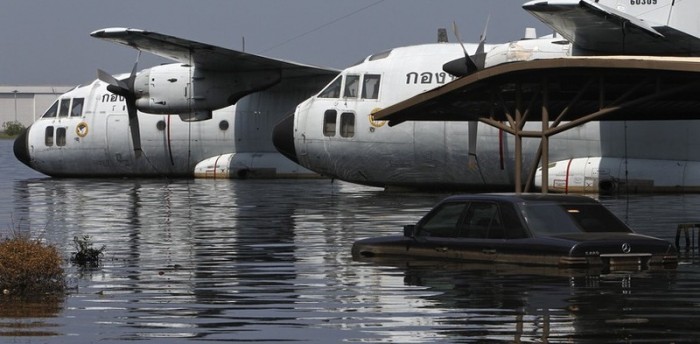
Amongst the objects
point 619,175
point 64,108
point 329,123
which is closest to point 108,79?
point 64,108

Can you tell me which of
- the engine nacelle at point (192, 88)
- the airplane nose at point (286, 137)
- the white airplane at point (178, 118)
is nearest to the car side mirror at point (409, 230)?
the airplane nose at point (286, 137)

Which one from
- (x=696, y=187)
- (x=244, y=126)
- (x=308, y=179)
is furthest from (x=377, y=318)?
(x=308, y=179)

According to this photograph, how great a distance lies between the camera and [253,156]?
55.1m

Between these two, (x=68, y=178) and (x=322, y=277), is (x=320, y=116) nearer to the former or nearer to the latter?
(x=68, y=178)

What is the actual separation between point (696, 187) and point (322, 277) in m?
22.7

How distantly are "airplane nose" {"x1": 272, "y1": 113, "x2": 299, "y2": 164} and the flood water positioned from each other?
43.9 feet

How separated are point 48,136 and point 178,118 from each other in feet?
20.7

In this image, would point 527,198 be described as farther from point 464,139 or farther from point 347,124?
point 347,124

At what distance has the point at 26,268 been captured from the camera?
1750 centimetres

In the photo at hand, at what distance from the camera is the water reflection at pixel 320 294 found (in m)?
14.0

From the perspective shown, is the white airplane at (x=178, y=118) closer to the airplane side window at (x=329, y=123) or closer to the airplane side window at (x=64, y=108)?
the airplane side window at (x=64, y=108)

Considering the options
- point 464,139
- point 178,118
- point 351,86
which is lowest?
point 464,139

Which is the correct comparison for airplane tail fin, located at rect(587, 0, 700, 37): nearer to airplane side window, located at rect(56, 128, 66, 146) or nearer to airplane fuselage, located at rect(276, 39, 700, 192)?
airplane fuselage, located at rect(276, 39, 700, 192)

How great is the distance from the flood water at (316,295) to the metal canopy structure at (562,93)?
2597 mm
